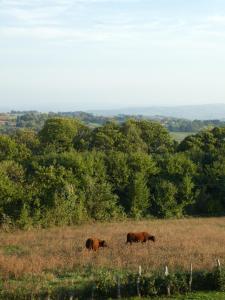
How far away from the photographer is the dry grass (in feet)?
86.2

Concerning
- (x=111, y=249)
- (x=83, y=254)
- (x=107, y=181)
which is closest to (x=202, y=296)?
(x=83, y=254)

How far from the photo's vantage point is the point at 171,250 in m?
31.5

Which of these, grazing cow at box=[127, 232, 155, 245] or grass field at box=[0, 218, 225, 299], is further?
grazing cow at box=[127, 232, 155, 245]

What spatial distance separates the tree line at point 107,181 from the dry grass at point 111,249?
13.9 ft

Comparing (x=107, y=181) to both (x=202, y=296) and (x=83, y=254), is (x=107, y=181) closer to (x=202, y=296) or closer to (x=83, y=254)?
(x=83, y=254)

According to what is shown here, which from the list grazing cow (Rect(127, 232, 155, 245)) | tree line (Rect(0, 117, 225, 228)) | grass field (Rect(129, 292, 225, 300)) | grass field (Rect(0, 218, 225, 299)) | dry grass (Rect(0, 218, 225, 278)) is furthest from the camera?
tree line (Rect(0, 117, 225, 228))

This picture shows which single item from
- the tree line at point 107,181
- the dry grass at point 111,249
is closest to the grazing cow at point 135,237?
the dry grass at point 111,249

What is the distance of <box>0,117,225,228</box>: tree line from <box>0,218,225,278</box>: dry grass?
4.25m

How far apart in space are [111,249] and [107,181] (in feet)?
78.5

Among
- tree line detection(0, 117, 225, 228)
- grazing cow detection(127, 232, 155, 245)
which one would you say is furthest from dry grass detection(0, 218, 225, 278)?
tree line detection(0, 117, 225, 228)

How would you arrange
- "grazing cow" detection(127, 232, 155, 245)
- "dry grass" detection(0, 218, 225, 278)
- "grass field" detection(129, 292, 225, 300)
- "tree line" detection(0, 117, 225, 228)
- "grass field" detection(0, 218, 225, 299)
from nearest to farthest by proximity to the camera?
"grass field" detection(129, 292, 225, 300)
"grass field" detection(0, 218, 225, 299)
"dry grass" detection(0, 218, 225, 278)
"grazing cow" detection(127, 232, 155, 245)
"tree line" detection(0, 117, 225, 228)

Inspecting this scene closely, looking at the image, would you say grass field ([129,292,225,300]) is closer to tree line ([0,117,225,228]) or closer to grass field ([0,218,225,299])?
grass field ([0,218,225,299])

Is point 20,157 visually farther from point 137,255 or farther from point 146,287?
point 146,287

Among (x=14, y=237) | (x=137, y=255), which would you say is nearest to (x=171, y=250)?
(x=137, y=255)
